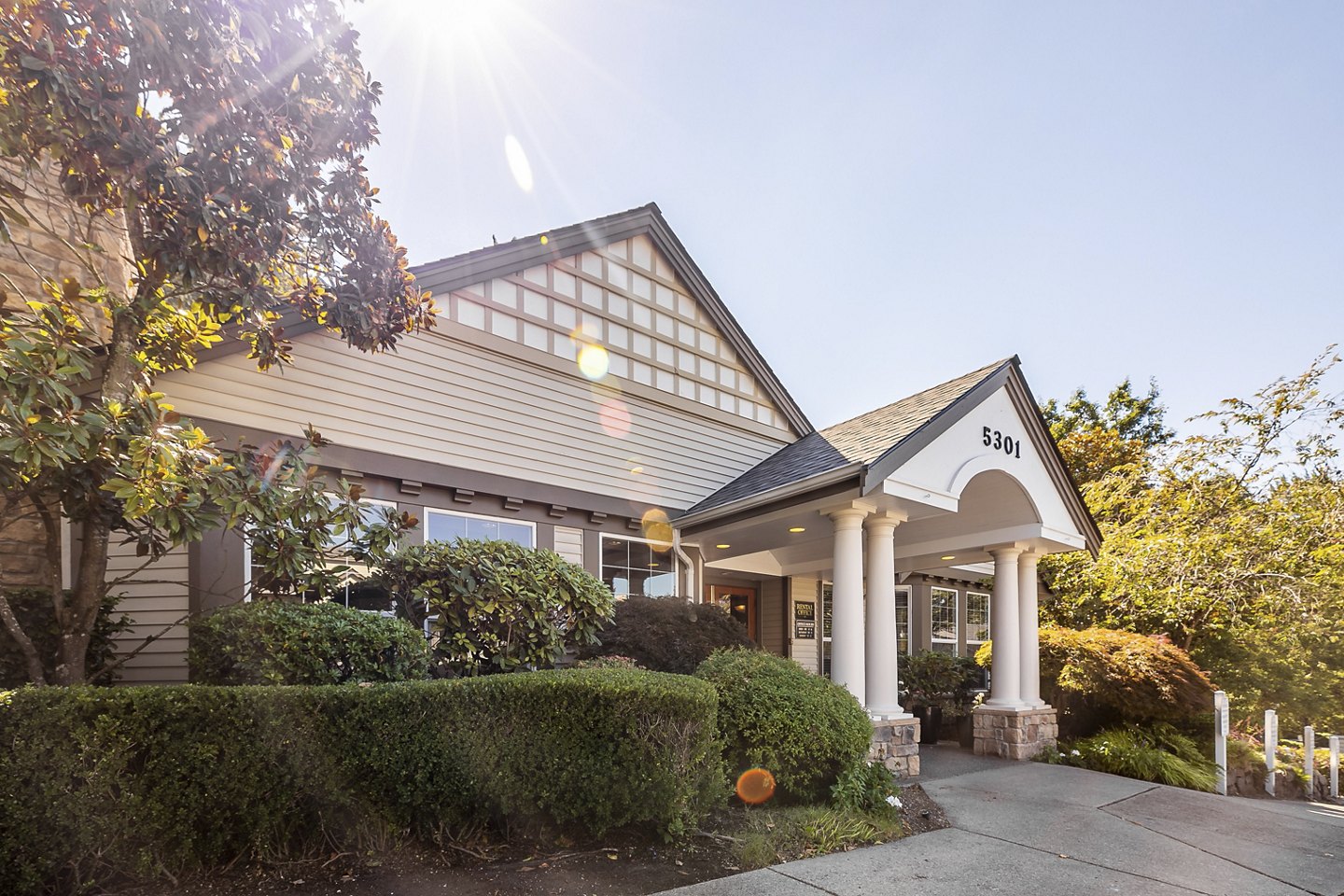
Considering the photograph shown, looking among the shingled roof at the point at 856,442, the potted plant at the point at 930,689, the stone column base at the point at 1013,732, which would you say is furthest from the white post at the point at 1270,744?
the shingled roof at the point at 856,442

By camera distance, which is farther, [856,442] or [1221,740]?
[1221,740]

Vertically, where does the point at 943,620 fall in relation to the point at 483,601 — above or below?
below

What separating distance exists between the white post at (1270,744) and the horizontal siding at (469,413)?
27.7 feet

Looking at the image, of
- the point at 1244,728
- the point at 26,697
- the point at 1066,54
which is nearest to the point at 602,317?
the point at 1066,54

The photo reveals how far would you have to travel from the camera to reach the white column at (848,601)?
8.14m

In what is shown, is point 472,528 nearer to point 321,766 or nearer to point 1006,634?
point 321,766

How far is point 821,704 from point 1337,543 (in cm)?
1206

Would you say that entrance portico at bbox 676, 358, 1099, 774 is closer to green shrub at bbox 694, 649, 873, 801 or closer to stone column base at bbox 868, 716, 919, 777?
stone column base at bbox 868, 716, 919, 777

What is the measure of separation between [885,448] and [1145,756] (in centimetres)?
562

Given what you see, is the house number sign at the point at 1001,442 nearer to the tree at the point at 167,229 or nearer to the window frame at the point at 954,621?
the window frame at the point at 954,621

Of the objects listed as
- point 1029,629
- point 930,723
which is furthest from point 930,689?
point 1029,629

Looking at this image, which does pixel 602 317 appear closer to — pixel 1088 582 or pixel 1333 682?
pixel 1088 582

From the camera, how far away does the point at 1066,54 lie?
804cm

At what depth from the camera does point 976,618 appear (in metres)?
16.9
